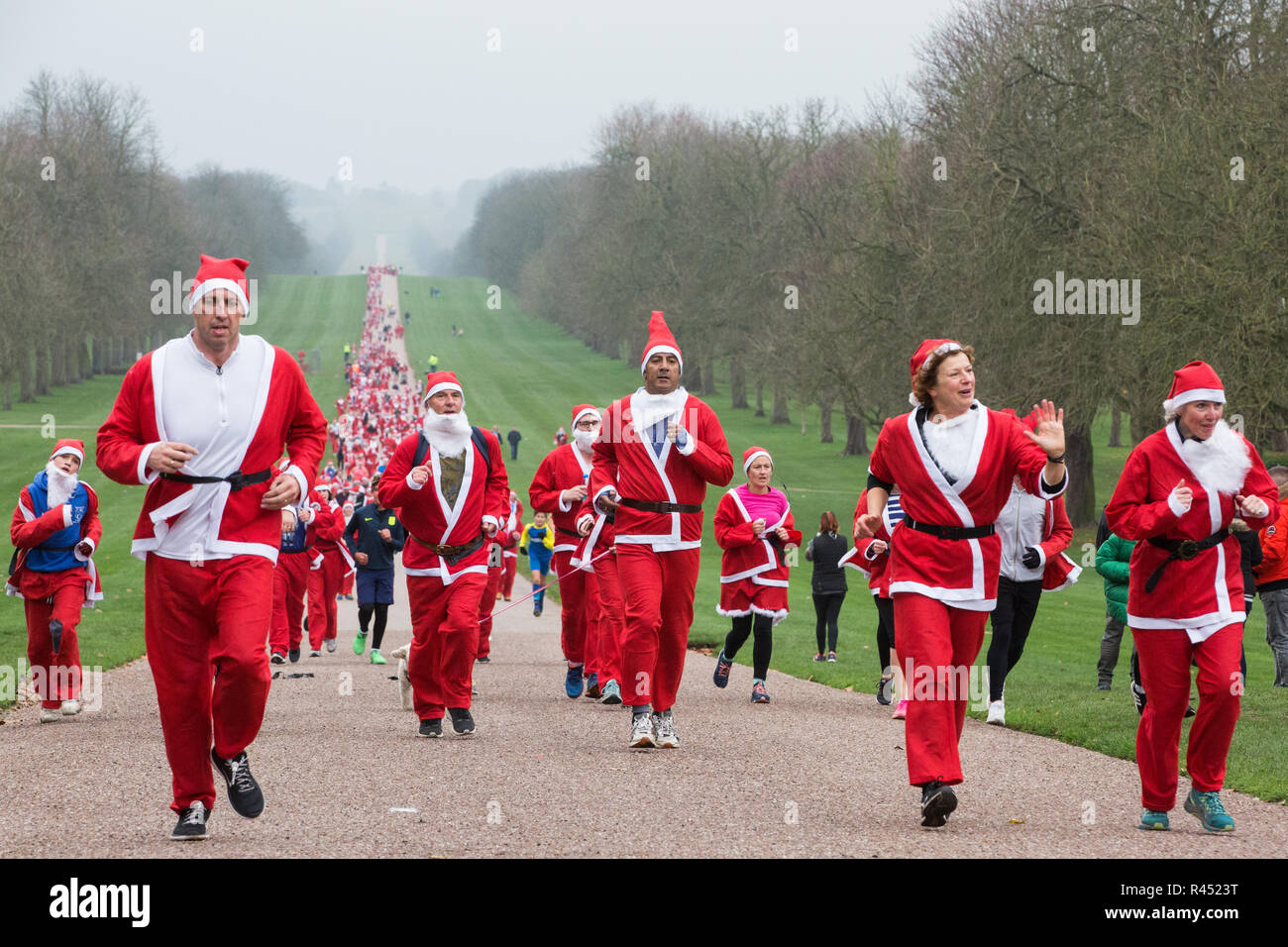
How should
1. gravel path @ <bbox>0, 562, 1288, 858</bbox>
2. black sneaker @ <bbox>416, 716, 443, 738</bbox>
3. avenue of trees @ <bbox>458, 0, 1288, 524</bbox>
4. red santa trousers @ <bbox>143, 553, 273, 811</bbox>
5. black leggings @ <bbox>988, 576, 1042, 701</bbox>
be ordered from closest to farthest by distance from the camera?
red santa trousers @ <bbox>143, 553, 273, 811</bbox> → gravel path @ <bbox>0, 562, 1288, 858</bbox> → black sneaker @ <bbox>416, 716, 443, 738</bbox> → black leggings @ <bbox>988, 576, 1042, 701</bbox> → avenue of trees @ <bbox>458, 0, 1288, 524</bbox>

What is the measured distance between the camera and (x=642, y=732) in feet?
30.7

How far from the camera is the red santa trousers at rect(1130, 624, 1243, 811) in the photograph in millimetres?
6914

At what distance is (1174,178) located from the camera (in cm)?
2533

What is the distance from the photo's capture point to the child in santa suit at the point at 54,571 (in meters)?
11.0

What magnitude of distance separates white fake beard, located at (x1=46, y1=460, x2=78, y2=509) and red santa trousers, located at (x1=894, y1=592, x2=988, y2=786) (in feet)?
22.1

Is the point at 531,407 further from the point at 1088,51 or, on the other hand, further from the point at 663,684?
the point at 663,684

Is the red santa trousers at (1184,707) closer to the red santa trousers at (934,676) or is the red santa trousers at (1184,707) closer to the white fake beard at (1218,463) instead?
the white fake beard at (1218,463)

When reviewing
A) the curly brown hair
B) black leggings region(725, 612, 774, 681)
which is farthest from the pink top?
the curly brown hair

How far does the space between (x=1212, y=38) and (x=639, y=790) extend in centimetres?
2342

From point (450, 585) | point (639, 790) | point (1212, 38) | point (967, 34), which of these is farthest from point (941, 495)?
point (967, 34)

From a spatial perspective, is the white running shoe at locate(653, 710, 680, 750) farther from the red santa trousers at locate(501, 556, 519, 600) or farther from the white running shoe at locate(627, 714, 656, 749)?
the red santa trousers at locate(501, 556, 519, 600)

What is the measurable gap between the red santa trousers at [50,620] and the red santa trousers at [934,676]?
21.6ft

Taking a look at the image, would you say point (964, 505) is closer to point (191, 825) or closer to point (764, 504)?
point (191, 825)

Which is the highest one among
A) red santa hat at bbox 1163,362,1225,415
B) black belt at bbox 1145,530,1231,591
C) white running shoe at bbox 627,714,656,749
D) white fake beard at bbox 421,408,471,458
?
red santa hat at bbox 1163,362,1225,415
